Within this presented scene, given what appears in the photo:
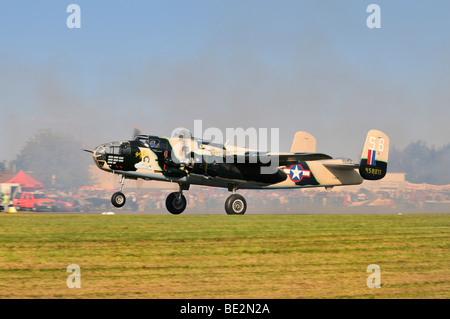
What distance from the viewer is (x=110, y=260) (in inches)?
520

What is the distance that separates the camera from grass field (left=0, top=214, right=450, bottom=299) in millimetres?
11594

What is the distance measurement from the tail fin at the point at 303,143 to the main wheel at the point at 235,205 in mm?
7406

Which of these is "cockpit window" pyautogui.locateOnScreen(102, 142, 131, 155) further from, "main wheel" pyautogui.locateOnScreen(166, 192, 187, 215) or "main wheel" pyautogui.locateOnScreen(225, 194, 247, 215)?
"main wheel" pyautogui.locateOnScreen(225, 194, 247, 215)

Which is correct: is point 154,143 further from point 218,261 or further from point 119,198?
point 218,261

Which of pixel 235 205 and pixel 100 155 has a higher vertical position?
pixel 100 155

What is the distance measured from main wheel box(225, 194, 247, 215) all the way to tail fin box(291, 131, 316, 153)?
7.41 metres

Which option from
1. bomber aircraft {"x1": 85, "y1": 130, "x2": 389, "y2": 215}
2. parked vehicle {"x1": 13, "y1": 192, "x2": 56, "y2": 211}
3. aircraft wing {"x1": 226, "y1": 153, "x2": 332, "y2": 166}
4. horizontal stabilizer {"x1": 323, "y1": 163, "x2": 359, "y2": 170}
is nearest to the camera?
bomber aircraft {"x1": 85, "y1": 130, "x2": 389, "y2": 215}

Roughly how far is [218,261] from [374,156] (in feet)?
77.1

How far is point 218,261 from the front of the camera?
45.0 feet

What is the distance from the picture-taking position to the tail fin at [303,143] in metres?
35.3

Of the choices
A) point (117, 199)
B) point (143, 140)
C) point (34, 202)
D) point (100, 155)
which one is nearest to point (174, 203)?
point (117, 199)

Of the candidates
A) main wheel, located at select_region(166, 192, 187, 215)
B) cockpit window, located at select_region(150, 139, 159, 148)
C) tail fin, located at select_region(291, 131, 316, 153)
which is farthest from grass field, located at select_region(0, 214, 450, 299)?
tail fin, located at select_region(291, 131, 316, 153)

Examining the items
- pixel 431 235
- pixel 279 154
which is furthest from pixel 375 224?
pixel 279 154

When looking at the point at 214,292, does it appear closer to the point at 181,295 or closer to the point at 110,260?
the point at 181,295
